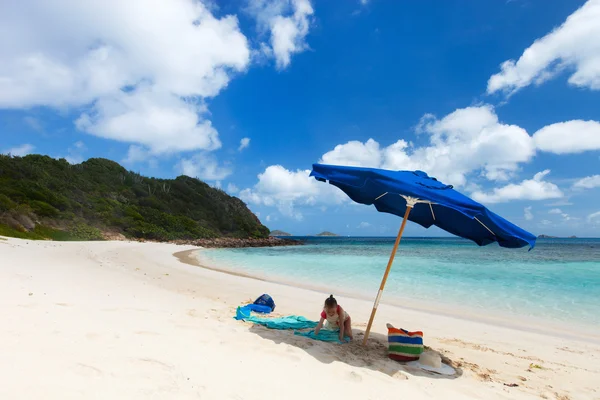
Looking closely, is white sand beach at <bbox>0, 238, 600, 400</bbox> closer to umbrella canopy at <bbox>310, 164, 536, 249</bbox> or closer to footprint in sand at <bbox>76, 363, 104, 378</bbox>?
footprint in sand at <bbox>76, 363, 104, 378</bbox>

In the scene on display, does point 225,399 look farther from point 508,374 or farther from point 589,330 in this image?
point 589,330

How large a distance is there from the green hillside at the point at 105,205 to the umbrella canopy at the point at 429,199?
2530 centimetres

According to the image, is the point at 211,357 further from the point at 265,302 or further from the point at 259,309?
the point at 265,302

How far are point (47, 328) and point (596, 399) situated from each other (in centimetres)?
671

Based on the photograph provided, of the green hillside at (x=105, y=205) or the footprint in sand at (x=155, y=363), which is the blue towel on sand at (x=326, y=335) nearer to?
the footprint in sand at (x=155, y=363)

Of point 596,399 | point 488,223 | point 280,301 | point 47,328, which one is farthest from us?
point 280,301

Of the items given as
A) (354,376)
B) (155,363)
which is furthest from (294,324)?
(155,363)

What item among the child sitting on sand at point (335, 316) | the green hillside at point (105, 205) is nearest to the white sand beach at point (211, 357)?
the child sitting on sand at point (335, 316)

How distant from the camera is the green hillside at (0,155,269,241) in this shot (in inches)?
1233

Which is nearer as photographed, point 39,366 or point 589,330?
point 39,366

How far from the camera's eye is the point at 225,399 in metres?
2.94

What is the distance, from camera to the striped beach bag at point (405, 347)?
490 cm

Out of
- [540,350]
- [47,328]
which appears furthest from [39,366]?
[540,350]

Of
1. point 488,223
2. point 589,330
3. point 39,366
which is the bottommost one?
point 589,330
